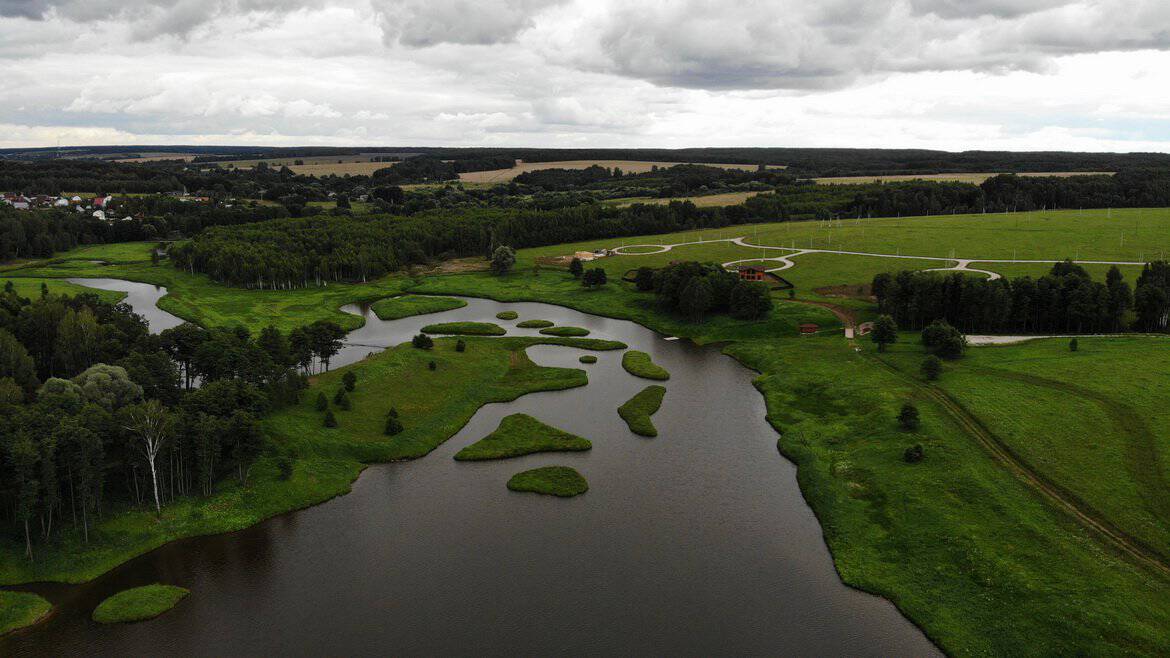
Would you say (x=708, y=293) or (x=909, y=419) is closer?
(x=909, y=419)

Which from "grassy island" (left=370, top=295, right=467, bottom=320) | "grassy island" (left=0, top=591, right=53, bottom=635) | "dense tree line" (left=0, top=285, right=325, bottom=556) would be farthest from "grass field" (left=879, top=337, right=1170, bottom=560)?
"grassy island" (left=370, top=295, right=467, bottom=320)

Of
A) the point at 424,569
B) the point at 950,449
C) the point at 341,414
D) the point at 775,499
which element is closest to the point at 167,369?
the point at 341,414

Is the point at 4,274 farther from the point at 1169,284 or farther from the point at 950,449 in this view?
the point at 1169,284

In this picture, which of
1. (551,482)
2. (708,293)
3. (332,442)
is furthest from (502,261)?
(551,482)

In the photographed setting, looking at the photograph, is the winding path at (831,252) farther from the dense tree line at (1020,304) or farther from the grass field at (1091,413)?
the grass field at (1091,413)

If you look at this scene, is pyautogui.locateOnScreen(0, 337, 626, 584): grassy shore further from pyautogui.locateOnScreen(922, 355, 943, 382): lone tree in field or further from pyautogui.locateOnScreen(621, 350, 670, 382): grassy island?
pyautogui.locateOnScreen(922, 355, 943, 382): lone tree in field

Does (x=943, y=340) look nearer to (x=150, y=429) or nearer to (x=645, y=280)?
(x=645, y=280)
